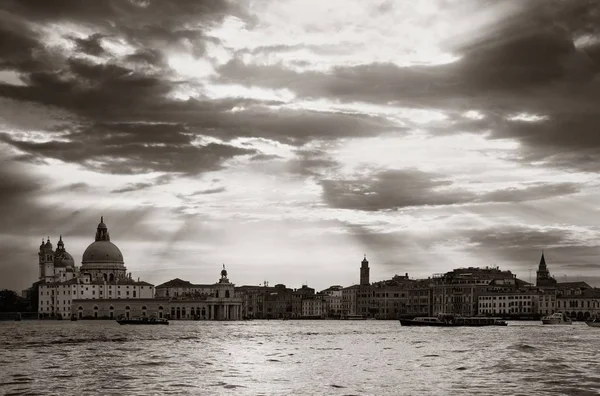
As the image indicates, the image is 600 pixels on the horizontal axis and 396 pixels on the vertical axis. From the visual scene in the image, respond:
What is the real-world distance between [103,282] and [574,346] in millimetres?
110745

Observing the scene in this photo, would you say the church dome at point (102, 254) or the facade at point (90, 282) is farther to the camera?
the church dome at point (102, 254)

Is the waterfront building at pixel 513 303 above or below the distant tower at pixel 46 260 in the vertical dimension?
below

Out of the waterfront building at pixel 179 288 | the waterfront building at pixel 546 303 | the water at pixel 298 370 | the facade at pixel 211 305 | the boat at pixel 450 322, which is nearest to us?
the water at pixel 298 370

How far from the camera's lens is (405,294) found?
566ft

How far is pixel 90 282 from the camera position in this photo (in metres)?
156

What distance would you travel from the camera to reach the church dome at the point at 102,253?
162375 millimetres

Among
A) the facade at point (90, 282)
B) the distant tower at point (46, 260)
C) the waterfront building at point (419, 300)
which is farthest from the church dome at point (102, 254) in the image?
the waterfront building at point (419, 300)

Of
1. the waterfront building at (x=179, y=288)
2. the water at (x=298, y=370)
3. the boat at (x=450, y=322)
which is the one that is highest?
the waterfront building at (x=179, y=288)

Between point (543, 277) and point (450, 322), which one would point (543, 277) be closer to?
point (543, 277)

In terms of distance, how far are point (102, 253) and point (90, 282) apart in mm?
7766

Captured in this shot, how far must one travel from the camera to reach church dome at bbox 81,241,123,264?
16238 cm

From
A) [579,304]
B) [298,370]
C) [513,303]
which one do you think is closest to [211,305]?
[513,303]

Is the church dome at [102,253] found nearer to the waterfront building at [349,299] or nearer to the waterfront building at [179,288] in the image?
the waterfront building at [179,288]

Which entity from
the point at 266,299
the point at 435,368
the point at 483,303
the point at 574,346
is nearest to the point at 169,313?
the point at 266,299
